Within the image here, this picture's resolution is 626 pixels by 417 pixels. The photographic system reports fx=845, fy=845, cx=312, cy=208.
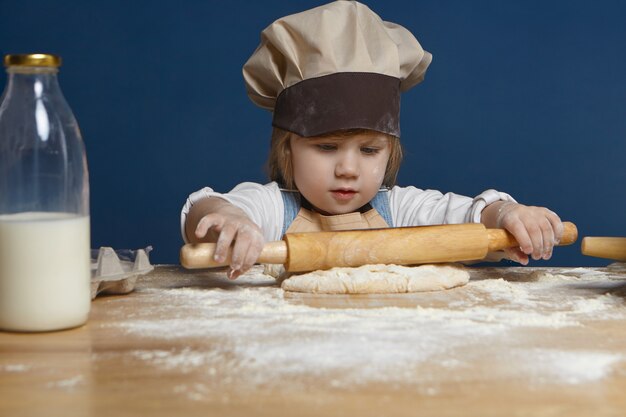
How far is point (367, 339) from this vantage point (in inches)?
38.2

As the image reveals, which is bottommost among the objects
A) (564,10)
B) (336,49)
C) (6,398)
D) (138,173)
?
(6,398)

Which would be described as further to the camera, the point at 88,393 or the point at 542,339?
the point at 542,339

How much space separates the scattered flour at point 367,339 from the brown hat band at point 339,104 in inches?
17.8

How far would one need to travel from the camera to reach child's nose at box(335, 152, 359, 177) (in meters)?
1.70

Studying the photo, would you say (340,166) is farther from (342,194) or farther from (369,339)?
(369,339)

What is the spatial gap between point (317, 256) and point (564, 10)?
6.02ft

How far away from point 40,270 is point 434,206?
1.09m

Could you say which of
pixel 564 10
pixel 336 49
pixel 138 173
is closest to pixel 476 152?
pixel 564 10

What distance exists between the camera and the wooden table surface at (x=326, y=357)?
2.45 ft

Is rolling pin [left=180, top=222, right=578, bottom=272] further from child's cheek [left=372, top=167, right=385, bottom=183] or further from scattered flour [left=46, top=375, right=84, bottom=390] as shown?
scattered flour [left=46, top=375, right=84, bottom=390]

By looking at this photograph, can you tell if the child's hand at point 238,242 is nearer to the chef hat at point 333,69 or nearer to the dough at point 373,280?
the dough at point 373,280

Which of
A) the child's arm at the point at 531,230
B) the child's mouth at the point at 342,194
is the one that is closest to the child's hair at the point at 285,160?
the child's mouth at the point at 342,194

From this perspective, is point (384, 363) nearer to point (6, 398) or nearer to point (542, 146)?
point (6, 398)

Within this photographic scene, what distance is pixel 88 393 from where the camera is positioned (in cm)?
77
